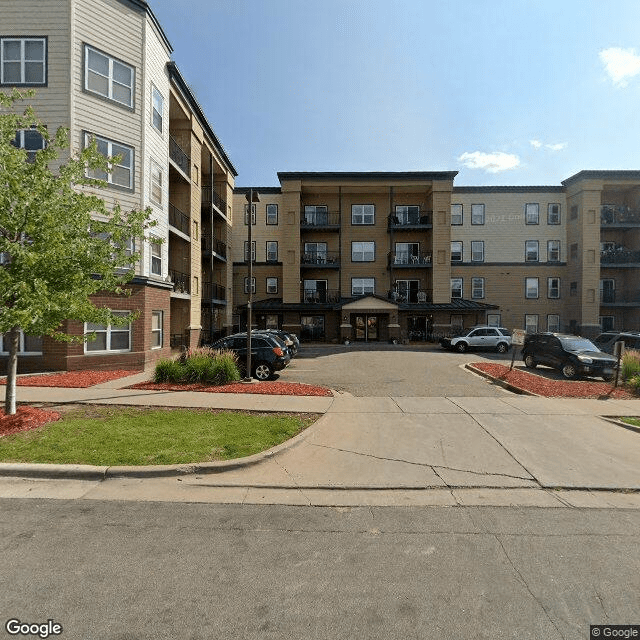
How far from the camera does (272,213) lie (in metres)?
34.3

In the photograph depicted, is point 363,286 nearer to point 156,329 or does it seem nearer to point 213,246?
point 213,246

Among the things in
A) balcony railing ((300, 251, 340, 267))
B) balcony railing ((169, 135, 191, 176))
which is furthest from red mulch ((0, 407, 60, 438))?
balcony railing ((300, 251, 340, 267))

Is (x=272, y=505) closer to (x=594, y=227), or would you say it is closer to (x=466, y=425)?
(x=466, y=425)

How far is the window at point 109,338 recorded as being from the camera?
46.2 ft

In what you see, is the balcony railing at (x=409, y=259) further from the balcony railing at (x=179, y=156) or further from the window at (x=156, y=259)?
the window at (x=156, y=259)

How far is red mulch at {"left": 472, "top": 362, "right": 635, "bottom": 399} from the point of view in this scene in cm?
1067

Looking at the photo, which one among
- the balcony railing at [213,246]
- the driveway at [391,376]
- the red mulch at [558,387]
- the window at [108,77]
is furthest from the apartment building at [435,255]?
the window at [108,77]

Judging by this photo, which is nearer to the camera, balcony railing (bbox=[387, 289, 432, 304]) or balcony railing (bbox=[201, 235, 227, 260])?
balcony railing (bbox=[201, 235, 227, 260])

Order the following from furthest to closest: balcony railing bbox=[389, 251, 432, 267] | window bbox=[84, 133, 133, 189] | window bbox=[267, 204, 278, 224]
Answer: window bbox=[267, 204, 278, 224], balcony railing bbox=[389, 251, 432, 267], window bbox=[84, 133, 133, 189]

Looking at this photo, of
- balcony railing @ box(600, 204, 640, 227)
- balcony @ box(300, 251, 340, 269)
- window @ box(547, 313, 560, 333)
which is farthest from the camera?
window @ box(547, 313, 560, 333)

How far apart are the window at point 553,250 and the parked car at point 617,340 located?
A: 1332cm

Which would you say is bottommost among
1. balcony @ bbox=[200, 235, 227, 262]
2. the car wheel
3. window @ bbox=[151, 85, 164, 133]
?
the car wheel

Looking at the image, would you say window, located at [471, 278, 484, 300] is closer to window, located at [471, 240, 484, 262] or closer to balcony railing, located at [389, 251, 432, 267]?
window, located at [471, 240, 484, 262]

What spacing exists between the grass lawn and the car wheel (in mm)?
4656
